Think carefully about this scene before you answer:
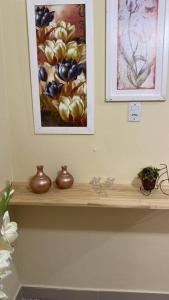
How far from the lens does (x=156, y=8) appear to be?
1.45 metres

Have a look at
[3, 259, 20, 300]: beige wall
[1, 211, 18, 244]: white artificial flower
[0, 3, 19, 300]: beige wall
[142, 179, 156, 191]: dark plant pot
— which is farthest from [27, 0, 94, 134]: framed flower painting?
[3, 259, 20, 300]: beige wall

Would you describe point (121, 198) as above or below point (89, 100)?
below

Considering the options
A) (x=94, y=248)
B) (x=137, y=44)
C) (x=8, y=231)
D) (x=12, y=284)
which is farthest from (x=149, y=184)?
(x=12, y=284)

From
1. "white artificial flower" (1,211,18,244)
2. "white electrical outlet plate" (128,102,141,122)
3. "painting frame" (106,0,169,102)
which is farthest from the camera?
"white electrical outlet plate" (128,102,141,122)

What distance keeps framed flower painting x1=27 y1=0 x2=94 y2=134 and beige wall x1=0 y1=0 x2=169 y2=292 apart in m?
0.05

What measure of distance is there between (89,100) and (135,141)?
1.21 ft

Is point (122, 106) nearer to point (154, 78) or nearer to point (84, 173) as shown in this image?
point (154, 78)

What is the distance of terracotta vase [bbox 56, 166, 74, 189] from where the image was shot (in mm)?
1621

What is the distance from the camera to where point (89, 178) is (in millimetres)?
1720

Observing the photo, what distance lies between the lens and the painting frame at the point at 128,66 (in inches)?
57.6

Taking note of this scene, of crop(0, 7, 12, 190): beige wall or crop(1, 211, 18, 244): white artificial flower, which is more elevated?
crop(0, 7, 12, 190): beige wall

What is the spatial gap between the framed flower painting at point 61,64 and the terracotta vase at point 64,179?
0.80 feet

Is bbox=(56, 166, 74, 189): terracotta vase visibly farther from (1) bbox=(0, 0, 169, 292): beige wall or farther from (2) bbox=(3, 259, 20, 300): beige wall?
(2) bbox=(3, 259, 20, 300): beige wall

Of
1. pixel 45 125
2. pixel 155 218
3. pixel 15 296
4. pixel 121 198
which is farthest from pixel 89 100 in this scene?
pixel 15 296
